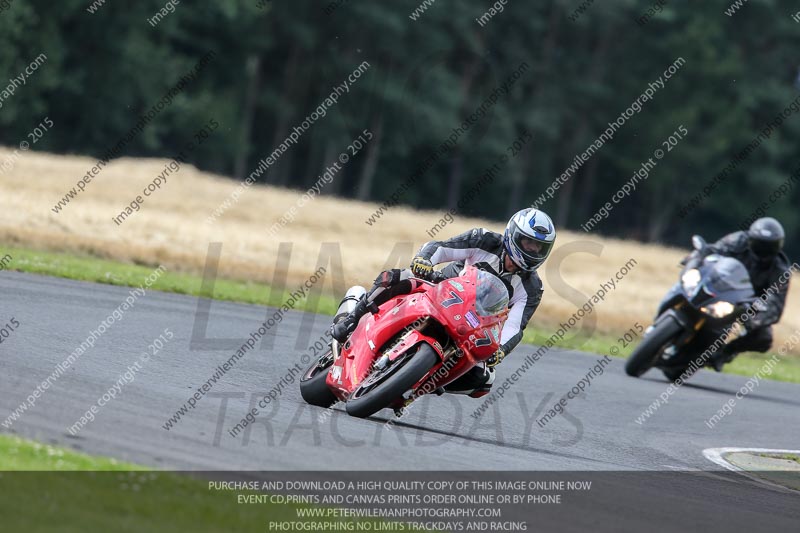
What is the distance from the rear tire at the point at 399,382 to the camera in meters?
8.72

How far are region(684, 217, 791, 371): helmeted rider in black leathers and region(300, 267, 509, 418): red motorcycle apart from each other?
6.83 meters

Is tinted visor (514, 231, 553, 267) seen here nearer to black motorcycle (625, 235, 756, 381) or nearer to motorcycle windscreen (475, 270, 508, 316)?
motorcycle windscreen (475, 270, 508, 316)

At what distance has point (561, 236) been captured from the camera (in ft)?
126

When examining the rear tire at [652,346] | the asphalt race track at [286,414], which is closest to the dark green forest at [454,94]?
the asphalt race track at [286,414]

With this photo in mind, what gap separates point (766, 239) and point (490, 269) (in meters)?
6.59

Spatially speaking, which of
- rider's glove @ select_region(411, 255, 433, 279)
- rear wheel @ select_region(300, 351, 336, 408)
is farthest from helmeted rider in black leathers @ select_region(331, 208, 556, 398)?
rear wheel @ select_region(300, 351, 336, 408)

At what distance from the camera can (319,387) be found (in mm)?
9516

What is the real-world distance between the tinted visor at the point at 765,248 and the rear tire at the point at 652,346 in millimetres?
1426
